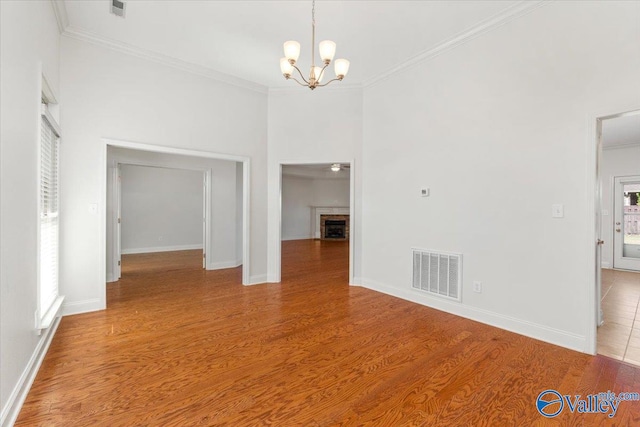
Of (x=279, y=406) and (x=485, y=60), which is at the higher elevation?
(x=485, y=60)

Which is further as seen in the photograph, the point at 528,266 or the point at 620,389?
the point at 528,266

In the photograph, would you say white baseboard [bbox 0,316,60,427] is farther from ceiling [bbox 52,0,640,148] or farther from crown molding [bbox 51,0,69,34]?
ceiling [bbox 52,0,640,148]

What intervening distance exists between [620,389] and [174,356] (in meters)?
3.39

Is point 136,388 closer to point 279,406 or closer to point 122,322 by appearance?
point 279,406

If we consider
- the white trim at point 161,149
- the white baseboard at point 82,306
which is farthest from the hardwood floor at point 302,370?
the white trim at point 161,149

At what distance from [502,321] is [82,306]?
4803mm

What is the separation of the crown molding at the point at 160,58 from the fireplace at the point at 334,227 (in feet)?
25.5

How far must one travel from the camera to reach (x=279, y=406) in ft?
6.02

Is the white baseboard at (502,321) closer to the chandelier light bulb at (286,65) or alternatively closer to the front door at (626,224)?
the chandelier light bulb at (286,65)

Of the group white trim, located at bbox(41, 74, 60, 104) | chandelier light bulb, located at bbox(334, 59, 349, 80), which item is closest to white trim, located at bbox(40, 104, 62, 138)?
white trim, located at bbox(41, 74, 60, 104)

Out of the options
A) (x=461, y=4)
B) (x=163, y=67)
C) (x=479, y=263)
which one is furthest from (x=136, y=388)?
(x=461, y=4)

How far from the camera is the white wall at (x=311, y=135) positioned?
15.5 ft

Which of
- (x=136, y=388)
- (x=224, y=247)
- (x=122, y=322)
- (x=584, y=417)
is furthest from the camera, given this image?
(x=224, y=247)

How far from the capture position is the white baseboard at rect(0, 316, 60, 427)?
1.64 metres
